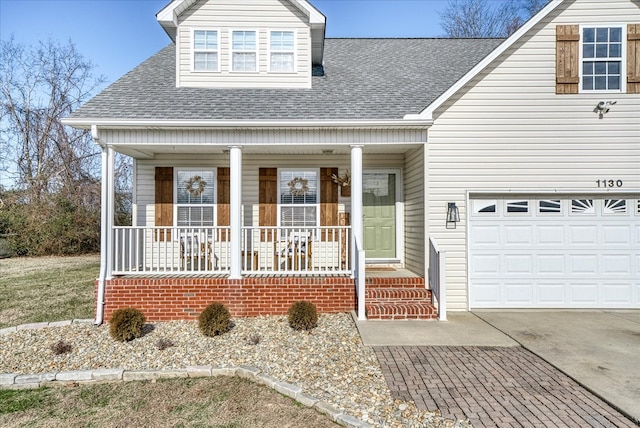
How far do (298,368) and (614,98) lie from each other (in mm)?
7772

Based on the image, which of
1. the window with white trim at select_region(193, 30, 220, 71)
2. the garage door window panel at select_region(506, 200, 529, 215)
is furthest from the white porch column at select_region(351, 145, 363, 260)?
the window with white trim at select_region(193, 30, 220, 71)

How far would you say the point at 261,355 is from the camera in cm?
477

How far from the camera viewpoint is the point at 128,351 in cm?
505

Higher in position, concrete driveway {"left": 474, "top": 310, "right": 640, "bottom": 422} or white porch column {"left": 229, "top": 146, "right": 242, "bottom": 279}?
white porch column {"left": 229, "top": 146, "right": 242, "bottom": 279}

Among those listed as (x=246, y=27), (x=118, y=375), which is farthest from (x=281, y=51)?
(x=118, y=375)

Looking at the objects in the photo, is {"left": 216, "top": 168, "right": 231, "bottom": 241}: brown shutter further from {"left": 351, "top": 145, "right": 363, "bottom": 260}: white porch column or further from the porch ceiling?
{"left": 351, "top": 145, "right": 363, "bottom": 260}: white porch column

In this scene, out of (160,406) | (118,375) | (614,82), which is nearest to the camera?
(160,406)

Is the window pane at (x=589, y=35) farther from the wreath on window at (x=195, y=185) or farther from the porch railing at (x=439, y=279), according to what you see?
the wreath on window at (x=195, y=185)

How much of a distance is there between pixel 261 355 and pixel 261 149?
14.1 feet

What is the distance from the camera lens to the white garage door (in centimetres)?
694

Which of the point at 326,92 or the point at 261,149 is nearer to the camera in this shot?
the point at 261,149

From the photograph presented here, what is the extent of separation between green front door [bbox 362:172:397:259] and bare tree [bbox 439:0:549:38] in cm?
1462

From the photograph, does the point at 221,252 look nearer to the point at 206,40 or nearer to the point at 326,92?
the point at 326,92

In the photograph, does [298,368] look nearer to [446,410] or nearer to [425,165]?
[446,410]
